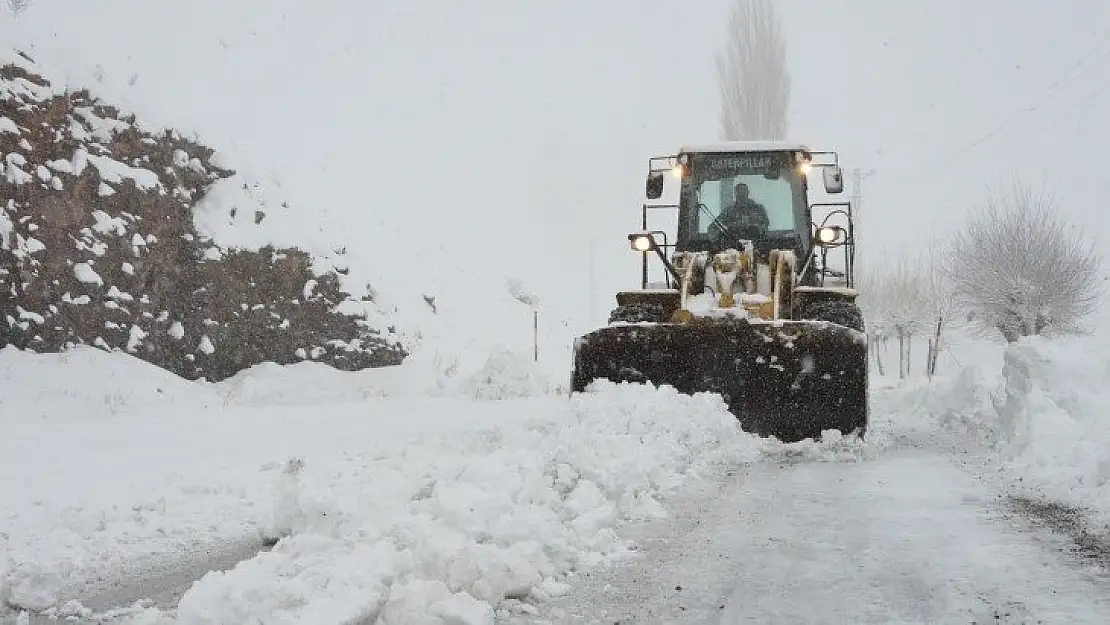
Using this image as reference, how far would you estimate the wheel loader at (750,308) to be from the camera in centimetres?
827

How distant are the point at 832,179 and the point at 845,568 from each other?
565cm

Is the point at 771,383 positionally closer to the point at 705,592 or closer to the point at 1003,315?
the point at 705,592

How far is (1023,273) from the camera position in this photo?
26.0m

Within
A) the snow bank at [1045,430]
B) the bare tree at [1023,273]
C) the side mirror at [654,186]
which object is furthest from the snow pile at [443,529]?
the bare tree at [1023,273]

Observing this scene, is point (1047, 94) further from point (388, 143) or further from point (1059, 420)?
point (1059, 420)

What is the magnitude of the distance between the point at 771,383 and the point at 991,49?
10506 centimetres

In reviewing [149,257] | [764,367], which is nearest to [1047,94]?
[149,257]

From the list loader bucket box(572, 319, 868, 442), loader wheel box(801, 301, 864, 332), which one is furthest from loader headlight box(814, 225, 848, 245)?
loader bucket box(572, 319, 868, 442)

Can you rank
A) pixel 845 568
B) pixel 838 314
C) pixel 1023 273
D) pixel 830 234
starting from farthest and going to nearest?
pixel 1023 273
pixel 830 234
pixel 838 314
pixel 845 568

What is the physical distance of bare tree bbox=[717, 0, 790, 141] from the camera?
37281mm

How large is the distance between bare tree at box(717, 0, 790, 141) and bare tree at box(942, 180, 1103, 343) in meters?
11.3

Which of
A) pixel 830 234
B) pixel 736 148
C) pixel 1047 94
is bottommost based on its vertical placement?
pixel 830 234

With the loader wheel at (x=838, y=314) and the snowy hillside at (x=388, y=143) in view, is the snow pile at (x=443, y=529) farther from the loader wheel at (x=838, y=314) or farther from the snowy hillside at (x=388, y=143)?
the snowy hillside at (x=388, y=143)

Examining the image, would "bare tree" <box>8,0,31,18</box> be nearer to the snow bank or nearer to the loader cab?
the loader cab
